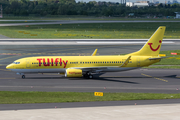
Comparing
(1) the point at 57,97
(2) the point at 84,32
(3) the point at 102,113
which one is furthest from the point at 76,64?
(2) the point at 84,32

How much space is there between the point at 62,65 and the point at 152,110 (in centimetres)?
2314

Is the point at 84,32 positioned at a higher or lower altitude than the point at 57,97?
higher

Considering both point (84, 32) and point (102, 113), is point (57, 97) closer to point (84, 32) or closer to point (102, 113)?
point (102, 113)

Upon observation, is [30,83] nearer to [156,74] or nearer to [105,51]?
[156,74]

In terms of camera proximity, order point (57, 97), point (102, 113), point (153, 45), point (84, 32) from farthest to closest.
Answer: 1. point (84, 32)
2. point (153, 45)
3. point (57, 97)
4. point (102, 113)

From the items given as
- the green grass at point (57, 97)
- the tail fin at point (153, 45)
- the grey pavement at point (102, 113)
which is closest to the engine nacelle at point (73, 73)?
→ the green grass at point (57, 97)

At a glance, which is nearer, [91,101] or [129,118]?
[129,118]

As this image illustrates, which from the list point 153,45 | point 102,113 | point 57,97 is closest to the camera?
point 102,113

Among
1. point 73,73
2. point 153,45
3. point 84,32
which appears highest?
point 153,45

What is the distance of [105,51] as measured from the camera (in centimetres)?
7550

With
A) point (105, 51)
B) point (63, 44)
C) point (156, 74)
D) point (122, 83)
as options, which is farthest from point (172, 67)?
point (63, 44)

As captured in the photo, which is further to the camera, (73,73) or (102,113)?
(73,73)

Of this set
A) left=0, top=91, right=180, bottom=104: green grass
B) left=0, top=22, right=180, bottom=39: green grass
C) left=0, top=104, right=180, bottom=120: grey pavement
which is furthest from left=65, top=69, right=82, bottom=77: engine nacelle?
left=0, top=22, right=180, bottom=39: green grass

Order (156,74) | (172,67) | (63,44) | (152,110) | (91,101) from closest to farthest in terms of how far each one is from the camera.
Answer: (152,110)
(91,101)
(156,74)
(172,67)
(63,44)
